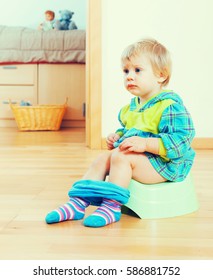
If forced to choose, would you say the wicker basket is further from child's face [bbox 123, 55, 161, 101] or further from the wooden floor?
child's face [bbox 123, 55, 161, 101]

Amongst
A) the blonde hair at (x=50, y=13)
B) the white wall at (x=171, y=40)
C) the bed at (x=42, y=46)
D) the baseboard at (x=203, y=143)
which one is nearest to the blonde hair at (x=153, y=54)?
the white wall at (x=171, y=40)

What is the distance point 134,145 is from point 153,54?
0.80 feet

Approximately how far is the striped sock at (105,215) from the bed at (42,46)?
9.19 ft

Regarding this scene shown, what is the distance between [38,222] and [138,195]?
0.24 m

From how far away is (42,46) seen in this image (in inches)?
148

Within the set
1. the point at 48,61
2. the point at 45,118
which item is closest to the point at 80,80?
the point at 48,61

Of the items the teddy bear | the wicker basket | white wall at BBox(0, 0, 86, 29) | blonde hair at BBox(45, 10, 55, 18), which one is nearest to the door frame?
the wicker basket

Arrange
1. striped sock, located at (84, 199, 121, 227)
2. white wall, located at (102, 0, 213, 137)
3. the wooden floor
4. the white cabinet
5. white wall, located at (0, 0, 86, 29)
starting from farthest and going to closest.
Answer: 1. white wall, located at (0, 0, 86, 29)
2. the white cabinet
3. white wall, located at (102, 0, 213, 137)
4. striped sock, located at (84, 199, 121, 227)
5. the wooden floor

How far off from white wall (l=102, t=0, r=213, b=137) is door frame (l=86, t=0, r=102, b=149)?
3cm

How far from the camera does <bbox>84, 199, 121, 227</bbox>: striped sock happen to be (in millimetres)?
1042

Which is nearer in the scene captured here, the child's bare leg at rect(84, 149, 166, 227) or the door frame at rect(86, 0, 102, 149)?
the child's bare leg at rect(84, 149, 166, 227)

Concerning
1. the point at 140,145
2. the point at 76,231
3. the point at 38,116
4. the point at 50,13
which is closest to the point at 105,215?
the point at 76,231

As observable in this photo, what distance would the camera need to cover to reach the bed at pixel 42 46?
12.3ft
